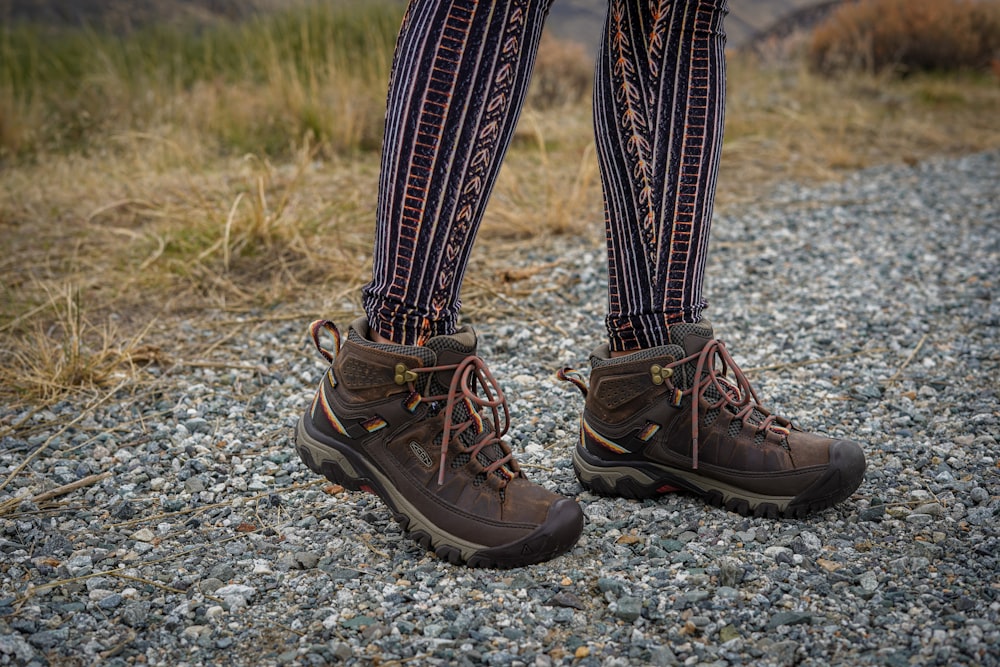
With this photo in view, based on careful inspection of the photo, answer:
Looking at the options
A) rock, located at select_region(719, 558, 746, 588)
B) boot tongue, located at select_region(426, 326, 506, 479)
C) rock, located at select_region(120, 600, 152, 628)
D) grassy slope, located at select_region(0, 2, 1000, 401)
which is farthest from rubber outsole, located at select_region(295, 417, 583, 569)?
grassy slope, located at select_region(0, 2, 1000, 401)

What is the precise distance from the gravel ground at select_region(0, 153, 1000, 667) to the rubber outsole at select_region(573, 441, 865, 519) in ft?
0.08

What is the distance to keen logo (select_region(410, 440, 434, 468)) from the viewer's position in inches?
51.0

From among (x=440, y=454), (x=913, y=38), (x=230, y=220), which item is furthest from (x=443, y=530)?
(x=913, y=38)

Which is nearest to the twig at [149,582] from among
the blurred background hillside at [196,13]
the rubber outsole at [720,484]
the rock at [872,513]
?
the rubber outsole at [720,484]

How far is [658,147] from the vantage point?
1340 millimetres

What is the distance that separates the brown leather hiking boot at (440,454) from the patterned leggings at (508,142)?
2.1 inches

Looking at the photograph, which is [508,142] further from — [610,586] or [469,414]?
[610,586]

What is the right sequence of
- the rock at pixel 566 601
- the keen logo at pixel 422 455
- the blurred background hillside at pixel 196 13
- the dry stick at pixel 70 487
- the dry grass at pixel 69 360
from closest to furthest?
the rock at pixel 566 601
the keen logo at pixel 422 455
the dry stick at pixel 70 487
the dry grass at pixel 69 360
the blurred background hillside at pixel 196 13

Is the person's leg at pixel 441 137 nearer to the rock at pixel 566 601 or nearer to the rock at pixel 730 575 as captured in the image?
the rock at pixel 566 601

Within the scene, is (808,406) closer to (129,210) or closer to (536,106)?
(129,210)

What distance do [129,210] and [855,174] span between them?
314 centimetres

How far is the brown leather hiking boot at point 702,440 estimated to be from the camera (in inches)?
53.6

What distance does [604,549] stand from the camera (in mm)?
1327

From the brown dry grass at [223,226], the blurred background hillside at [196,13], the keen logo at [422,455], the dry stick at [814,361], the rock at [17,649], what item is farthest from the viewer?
the blurred background hillside at [196,13]
